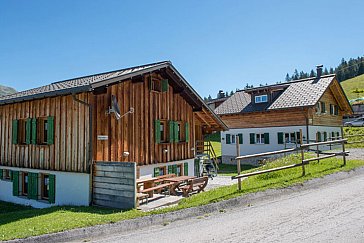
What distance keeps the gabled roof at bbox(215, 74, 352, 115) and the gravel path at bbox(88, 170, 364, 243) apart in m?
17.2

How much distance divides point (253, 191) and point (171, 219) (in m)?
2.98

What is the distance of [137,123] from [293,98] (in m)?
18.0

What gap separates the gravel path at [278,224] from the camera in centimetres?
597

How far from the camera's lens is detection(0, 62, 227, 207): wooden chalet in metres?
10.9

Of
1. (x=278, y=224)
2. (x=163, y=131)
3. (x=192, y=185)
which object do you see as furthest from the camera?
(x=163, y=131)

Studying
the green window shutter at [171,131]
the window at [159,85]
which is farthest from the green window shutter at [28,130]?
the green window shutter at [171,131]

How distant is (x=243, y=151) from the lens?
28312 millimetres

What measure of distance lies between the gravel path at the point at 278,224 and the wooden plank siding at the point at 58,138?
193 inches

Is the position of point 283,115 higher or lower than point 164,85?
lower

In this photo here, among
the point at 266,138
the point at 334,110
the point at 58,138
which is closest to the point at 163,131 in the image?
the point at 58,138

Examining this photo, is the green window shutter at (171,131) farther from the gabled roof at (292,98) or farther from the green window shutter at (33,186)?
the gabled roof at (292,98)

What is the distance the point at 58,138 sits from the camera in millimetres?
11789

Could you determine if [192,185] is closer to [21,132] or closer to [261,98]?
[21,132]

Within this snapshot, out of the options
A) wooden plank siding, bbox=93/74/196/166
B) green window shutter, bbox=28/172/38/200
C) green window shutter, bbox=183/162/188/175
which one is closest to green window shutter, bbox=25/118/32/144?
green window shutter, bbox=28/172/38/200
